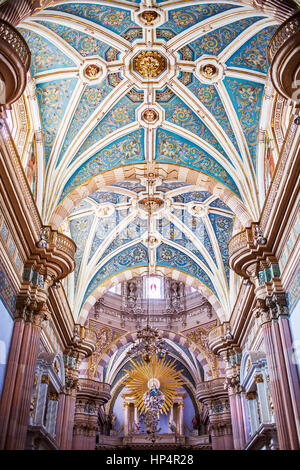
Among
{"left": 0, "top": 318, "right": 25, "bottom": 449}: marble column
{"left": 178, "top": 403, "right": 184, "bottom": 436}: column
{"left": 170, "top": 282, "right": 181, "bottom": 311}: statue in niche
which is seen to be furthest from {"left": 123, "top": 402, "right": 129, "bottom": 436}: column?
{"left": 0, "top": 318, "right": 25, "bottom": 449}: marble column

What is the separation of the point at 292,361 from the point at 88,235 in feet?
33.0

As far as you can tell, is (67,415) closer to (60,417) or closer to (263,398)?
(60,417)

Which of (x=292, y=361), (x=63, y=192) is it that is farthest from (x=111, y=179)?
(x=292, y=361)

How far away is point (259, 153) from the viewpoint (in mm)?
12836

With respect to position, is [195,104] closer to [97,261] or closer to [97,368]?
[97,261]

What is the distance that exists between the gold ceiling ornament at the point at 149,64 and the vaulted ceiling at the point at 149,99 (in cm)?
3

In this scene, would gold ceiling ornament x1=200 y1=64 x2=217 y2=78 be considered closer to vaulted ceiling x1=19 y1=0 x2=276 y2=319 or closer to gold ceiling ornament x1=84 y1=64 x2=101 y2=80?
vaulted ceiling x1=19 y1=0 x2=276 y2=319

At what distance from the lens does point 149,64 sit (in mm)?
12289

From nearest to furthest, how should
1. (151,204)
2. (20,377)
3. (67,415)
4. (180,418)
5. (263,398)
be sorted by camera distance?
(20,377) → (263,398) → (67,415) → (151,204) → (180,418)

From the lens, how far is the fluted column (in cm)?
945

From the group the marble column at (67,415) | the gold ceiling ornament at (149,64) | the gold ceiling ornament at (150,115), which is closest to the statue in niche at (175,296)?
the marble column at (67,415)

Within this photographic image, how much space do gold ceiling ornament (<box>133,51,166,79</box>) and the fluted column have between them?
268 inches

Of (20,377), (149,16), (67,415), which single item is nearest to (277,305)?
(20,377)

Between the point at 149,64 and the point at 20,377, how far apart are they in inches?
336
